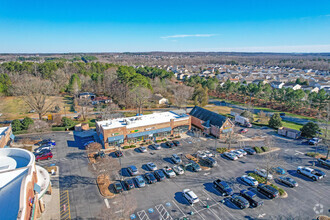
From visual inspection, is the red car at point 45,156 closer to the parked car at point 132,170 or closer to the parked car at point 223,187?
the parked car at point 132,170

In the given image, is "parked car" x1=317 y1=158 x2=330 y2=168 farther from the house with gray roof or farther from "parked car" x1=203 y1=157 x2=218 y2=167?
"parked car" x1=203 y1=157 x2=218 y2=167

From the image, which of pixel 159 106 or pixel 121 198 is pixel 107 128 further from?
pixel 159 106

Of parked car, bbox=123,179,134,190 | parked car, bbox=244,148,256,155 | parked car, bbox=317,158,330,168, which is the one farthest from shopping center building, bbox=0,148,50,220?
parked car, bbox=317,158,330,168

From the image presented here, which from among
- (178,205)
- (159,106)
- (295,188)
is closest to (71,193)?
(178,205)

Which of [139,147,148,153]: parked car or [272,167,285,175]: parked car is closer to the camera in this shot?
[272,167,285,175]: parked car

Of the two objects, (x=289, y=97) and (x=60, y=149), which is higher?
(x=289, y=97)

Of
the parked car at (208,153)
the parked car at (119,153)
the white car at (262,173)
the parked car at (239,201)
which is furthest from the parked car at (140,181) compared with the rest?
the white car at (262,173)

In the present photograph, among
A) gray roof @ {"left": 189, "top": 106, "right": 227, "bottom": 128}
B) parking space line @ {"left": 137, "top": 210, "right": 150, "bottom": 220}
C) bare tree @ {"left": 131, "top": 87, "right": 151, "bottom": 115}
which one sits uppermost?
bare tree @ {"left": 131, "top": 87, "right": 151, "bottom": 115}

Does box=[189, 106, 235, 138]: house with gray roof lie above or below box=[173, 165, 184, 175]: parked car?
above
